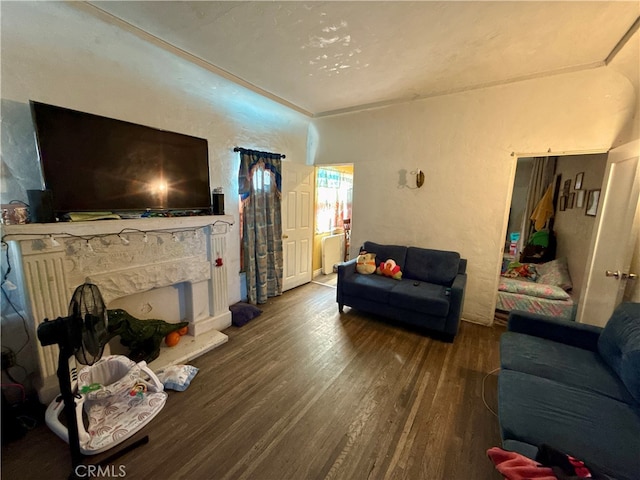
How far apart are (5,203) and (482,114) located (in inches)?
163

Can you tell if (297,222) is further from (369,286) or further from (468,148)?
(468,148)

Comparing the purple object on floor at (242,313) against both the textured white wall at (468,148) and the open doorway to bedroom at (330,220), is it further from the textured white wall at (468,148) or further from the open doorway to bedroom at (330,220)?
the textured white wall at (468,148)

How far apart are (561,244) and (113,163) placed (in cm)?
537

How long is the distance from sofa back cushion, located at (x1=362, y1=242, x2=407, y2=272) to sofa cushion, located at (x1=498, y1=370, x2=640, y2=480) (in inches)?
74.9

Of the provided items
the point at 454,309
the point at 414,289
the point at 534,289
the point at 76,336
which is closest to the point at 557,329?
the point at 454,309

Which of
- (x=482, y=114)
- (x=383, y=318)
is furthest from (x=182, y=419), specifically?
(x=482, y=114)

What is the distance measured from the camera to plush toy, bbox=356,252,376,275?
129 inches

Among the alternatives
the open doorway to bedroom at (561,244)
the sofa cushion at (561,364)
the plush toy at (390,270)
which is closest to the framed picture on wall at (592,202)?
the open doorway to bedroom at (561,244)

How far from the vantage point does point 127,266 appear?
204cm

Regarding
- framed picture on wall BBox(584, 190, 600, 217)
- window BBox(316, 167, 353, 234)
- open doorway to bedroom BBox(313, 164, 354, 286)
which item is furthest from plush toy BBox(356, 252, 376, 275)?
framed picture on wall BBox(584, 190, 600, 217)

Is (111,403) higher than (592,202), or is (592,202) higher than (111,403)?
(592,202)

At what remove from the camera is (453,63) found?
228cm

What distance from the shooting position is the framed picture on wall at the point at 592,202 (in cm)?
284

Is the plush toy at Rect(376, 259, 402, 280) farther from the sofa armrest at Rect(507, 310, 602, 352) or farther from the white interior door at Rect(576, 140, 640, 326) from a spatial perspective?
the white interior door at Rect(576, 140, 640, 326)
